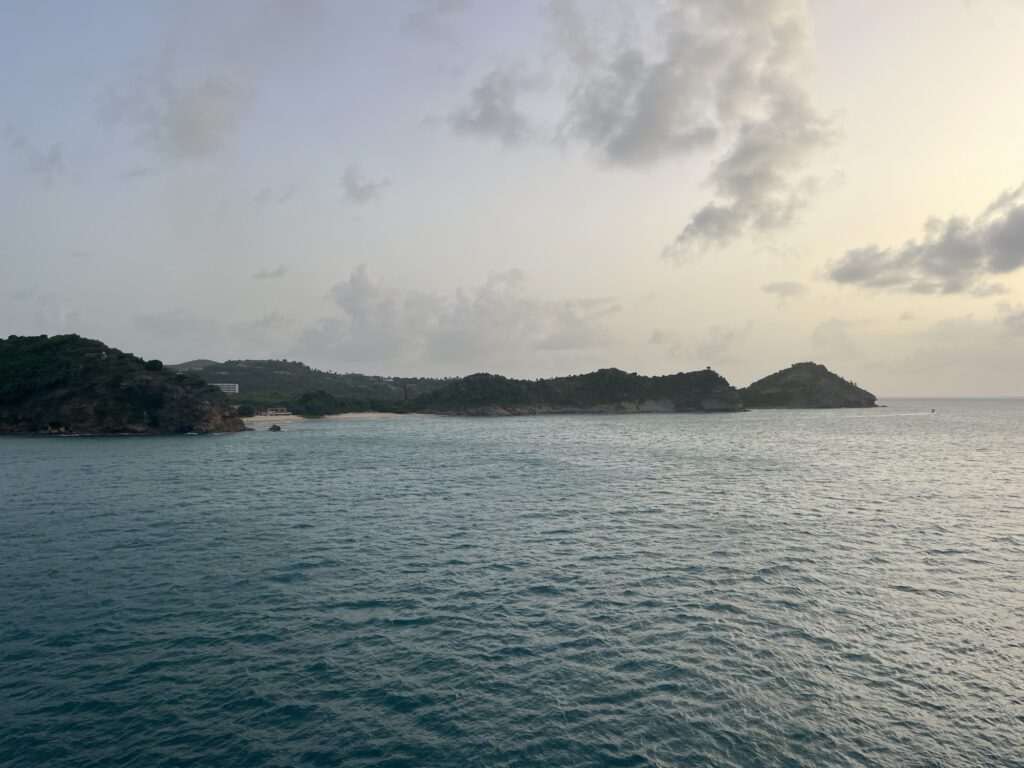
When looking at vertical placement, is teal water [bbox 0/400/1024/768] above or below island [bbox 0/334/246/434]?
below

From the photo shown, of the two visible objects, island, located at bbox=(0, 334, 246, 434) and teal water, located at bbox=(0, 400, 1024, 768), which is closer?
teal water, located at bbox=(0, 400, 1024, 768)

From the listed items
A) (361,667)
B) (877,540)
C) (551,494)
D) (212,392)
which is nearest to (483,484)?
(551,494)

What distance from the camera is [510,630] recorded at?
86.3ft

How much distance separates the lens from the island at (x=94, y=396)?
14288 cm

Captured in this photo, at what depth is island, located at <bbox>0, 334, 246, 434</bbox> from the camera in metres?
143

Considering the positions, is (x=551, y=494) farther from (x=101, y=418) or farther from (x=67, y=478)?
(x=101, y=418)

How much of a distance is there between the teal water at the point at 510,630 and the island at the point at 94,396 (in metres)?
97.2

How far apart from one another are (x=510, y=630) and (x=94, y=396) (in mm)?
162170

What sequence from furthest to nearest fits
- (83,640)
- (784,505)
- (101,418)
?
(101,418)
(784,505)
(83,640)

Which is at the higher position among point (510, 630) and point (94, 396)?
point (94, 396)

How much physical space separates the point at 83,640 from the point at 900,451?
126387 mm

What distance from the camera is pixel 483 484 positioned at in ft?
232

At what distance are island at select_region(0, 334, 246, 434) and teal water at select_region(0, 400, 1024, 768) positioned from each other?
3825 inches

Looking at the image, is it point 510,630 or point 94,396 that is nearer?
point 510,630
